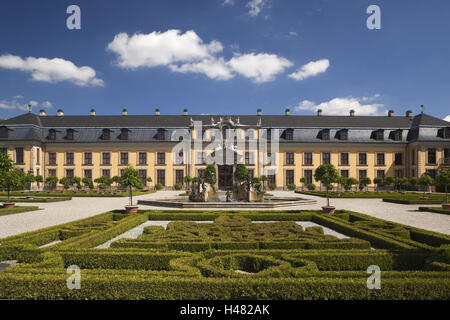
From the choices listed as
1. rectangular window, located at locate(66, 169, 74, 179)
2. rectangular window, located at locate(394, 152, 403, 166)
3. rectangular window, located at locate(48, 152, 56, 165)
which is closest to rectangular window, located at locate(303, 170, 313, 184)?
rectangular window, located at locate(394, 152, 403, 166)

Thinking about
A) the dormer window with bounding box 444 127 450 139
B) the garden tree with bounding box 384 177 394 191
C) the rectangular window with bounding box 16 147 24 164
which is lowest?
the garden tree with bounding box 384 177 394 191

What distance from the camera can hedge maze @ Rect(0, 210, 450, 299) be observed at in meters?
4.27

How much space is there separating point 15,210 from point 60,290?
47.4 feet

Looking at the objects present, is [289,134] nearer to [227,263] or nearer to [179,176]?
[179,176]

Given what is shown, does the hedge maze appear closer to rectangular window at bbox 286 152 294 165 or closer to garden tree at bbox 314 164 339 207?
garden tree at bbox 314 164 339 207

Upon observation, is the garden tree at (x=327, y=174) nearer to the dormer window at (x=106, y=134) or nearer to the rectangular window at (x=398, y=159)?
the rectangular window at (x=398, y=159)

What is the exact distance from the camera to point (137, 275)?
461cm

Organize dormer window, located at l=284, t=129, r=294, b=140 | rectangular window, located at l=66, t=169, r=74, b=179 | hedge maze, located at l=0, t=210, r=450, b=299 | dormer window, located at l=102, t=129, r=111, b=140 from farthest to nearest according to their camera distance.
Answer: dormer window, located at l=284, t=129, r=294, b=140
dormer window, located at l=102, t=129, r=111, b=140
rectangular window, located at l=66, t=169, r=74, b=179
hedge maze, located at l=0, t=210, r=450, b=299

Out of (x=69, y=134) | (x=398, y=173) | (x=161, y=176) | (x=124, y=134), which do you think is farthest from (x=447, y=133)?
(x=69, y=134)

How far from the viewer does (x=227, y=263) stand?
19.8 ft

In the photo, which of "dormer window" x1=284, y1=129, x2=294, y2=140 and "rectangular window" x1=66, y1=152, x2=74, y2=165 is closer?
"rectangular window" x1=66, y1=152, x2=74, y2=165

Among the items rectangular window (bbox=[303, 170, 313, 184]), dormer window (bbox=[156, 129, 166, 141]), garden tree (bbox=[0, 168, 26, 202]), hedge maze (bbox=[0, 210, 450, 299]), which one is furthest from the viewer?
dormer window (bbox=[156, 129, 166, 141])
